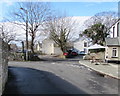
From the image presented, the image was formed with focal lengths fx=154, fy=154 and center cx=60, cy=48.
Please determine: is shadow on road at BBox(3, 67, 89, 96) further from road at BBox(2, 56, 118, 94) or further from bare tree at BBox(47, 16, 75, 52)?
bare tree at BBox(47, 16, 75, 52)

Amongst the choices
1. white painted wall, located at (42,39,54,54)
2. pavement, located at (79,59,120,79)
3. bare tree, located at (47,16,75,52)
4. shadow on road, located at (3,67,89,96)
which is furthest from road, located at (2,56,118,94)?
white painted wall, located at (42,39,54,54)

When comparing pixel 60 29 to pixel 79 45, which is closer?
pixel 60 29

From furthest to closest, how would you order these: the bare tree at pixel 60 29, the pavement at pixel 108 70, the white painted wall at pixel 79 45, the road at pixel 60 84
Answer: the white painted wall at pixel 79 45 < the bare tree at pixel 60 29 < the pavement at pixel 108 70 < the road at pixel 60 84

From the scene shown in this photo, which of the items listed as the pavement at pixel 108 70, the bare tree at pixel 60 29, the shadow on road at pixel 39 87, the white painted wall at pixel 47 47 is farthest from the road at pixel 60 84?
the white painted wall at pixel 47 47

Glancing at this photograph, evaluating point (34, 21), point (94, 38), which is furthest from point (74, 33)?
point (34, 21)

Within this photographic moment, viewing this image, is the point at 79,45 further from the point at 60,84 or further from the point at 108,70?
the point at 60,84

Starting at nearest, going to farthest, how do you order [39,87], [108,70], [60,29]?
[39,87]
[108,70]
[60,29]

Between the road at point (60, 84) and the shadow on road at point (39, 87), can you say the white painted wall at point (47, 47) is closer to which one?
the road at point (60, 84)

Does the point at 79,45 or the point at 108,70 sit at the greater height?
the point at 79,45

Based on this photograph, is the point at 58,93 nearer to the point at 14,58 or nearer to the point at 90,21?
the point at 14,58

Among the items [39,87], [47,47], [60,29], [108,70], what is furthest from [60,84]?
[47,47]

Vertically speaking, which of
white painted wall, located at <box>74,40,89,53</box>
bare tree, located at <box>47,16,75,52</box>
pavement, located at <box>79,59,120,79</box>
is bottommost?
pavement, located at <box>79,59,120,79</box>

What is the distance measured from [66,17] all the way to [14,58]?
1735 cm

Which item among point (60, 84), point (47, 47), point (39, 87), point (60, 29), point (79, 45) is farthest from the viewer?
point (47, 47)
